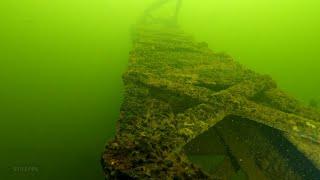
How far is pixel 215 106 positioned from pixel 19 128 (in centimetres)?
281

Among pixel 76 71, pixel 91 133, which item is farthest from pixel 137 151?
pixel 76 71

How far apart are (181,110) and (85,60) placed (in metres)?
4.36

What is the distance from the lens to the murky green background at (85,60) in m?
4.03

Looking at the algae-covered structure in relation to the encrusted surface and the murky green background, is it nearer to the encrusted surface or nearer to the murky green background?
the encrusted surface

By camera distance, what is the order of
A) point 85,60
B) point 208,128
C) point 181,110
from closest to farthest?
point 208,128 < point 181,110 < point 85,60

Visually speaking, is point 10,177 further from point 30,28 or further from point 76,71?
point 30,28

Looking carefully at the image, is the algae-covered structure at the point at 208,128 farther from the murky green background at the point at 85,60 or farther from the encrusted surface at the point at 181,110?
the murky green background at the point at 85,60

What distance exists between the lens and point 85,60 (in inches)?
272

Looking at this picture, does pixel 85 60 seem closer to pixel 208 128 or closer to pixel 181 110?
pixel 181 110

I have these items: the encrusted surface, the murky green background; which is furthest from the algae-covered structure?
the murky green background

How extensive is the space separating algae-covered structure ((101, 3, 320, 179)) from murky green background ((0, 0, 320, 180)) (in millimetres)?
1393

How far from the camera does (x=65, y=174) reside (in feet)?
12.2

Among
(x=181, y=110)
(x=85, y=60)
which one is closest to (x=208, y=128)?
(x=181, y=110)

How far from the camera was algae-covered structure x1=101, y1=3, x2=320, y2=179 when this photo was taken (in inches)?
76.7
